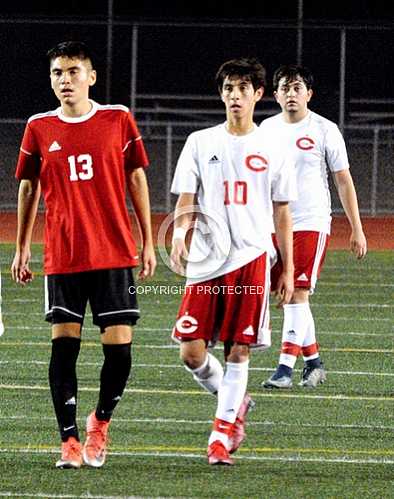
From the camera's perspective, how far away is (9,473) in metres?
6.54

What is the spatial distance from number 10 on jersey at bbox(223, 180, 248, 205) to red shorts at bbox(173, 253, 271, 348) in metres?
0.29

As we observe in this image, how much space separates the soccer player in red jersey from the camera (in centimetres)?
665

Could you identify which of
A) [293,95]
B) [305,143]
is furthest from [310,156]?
[293,95]

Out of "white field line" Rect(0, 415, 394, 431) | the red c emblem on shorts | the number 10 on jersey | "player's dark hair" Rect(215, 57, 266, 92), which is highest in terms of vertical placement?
"player's dark hair" Rect(215, 57, 266, 92)

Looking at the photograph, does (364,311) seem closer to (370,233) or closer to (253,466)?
(253,466)

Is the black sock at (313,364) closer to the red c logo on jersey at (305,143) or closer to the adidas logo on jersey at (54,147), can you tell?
the red c logo on jersey at (305,143)

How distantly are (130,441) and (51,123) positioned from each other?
5.53ft

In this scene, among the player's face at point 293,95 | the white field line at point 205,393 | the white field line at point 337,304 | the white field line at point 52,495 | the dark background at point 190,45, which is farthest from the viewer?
the dark background at point 190,45

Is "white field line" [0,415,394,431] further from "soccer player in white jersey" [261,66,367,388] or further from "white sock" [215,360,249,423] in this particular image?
"soccer player in white jersey" [261,66,367,388]

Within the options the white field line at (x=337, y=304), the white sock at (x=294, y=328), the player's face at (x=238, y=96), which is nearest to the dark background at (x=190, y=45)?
the white field line at (x=337, y=304)

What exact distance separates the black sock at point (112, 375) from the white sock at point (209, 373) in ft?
1.61

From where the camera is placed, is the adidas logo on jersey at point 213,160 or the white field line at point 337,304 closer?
the adidas logo on jersey at point 213,160

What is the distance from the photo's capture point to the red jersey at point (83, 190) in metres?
6.64

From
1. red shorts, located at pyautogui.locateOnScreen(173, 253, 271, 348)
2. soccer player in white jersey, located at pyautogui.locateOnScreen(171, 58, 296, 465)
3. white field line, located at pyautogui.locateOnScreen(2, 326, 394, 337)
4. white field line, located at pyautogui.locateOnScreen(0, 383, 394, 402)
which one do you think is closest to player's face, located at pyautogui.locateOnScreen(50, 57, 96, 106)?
soccer player in white jersey, located at pyautogui.locateOnScreen(171, 58, 296, 465)
